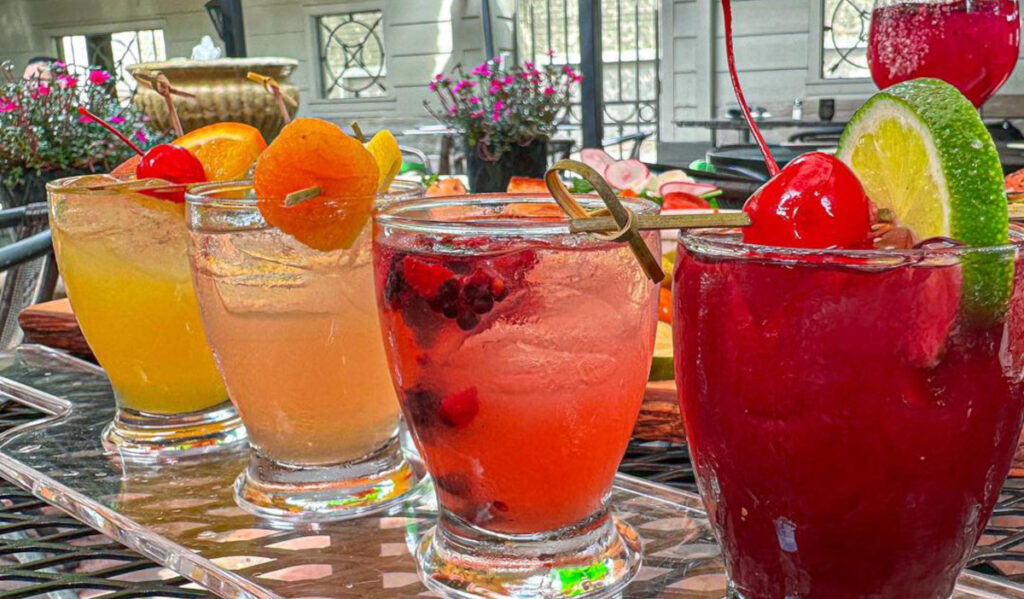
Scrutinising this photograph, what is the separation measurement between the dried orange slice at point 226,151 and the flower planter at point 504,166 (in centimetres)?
166

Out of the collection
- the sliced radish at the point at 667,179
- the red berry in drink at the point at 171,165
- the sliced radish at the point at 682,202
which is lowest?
the sliced radish at the point at 667,179

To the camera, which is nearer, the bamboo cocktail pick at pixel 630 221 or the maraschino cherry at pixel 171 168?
the bamboo cocktail pick at pixel 630 221

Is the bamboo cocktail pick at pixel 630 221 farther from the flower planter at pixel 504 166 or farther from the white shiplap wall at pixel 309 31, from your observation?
the white shiplap wall at pixel 309 31

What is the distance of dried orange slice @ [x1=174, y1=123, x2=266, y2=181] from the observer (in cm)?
64

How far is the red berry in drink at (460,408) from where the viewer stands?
45 centimetres

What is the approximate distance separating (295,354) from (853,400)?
33cm

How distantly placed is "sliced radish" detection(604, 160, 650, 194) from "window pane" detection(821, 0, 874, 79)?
247 inches

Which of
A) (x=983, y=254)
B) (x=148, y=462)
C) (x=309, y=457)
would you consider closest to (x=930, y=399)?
(x=983, y=254)

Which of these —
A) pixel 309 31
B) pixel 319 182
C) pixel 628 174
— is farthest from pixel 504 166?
pixel 309 31

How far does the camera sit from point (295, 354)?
57 centimetres

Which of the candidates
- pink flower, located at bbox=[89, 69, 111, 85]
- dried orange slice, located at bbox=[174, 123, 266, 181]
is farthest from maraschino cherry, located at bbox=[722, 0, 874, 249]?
pink flower, located at bbox=[89, 69, 111, 85]

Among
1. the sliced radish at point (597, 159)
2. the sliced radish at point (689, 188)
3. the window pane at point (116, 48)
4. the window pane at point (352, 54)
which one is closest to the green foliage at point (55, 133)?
the sliced radish at point (597, 159)

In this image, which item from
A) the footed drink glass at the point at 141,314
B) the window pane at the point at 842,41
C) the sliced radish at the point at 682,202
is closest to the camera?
the footed drink glass at the point at 141,314

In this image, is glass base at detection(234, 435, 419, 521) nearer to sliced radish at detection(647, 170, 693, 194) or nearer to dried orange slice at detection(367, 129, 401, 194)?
dried orange slice at detection(367, 129, 401, 194)
